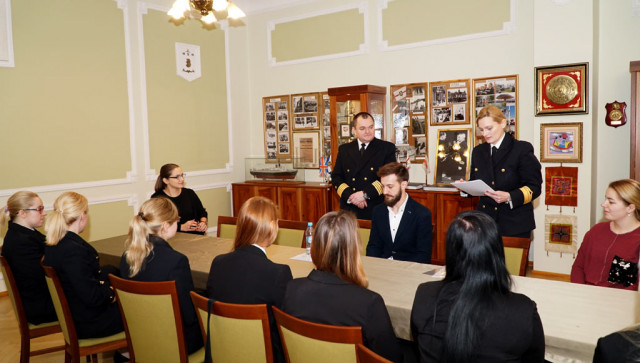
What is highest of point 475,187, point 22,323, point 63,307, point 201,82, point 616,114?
point 201,82

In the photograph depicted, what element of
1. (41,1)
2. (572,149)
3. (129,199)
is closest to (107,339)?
(129,199)

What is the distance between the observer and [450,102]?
6012 millimetres

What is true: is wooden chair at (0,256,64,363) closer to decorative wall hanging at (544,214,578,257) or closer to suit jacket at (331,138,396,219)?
suit jacket at (331,138,396,219)

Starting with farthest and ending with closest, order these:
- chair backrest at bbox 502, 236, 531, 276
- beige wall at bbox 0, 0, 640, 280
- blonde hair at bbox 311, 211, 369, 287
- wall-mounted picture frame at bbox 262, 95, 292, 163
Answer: wall-mounted picture frame at bbox 262, 95, 292, 163
beige wall at bbox 0, 0, 640, 280
chair backrest at bbox 502, 236, 531, 276
blonde hair at bbox 311, 211, 369, 287

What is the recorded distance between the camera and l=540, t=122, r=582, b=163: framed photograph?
16.8ft

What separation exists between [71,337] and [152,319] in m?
0.69

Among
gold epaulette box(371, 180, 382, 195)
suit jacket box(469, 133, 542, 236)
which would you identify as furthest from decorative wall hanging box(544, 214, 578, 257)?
gold epaulette box(371, 180, 382, 195)

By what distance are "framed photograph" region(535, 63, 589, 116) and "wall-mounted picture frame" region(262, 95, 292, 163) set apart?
3.61 m

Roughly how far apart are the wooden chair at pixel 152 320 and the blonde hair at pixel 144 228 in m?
0.14

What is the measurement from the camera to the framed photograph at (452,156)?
594 cm

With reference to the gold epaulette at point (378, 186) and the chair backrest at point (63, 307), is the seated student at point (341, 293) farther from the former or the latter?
the gold epaulette at point (378, 186)

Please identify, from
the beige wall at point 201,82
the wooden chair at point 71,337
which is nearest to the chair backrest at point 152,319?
the wooden chair at point 71,337

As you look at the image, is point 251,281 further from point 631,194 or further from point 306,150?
point 306,150

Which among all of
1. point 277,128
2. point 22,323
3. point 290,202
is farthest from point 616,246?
point 277,128
